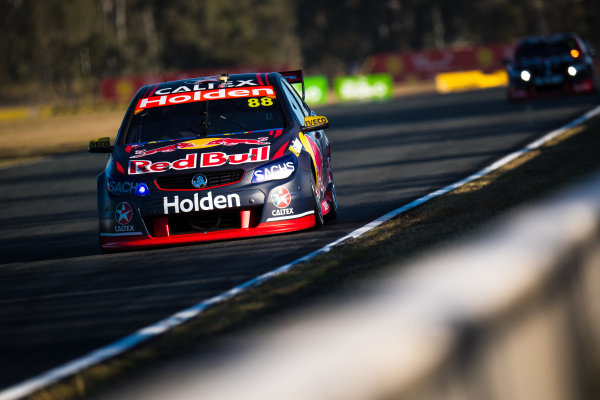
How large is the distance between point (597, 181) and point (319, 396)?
198cm

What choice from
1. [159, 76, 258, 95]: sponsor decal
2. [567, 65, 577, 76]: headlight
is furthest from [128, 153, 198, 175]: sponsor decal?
[567, 65, 577, 76]: headlight

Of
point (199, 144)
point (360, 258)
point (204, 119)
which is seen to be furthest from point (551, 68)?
point (360, 258)

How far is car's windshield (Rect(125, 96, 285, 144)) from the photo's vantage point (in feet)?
33.6

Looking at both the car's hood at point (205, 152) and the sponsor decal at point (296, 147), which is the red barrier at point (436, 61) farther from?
the car's hood at point (205, 152)

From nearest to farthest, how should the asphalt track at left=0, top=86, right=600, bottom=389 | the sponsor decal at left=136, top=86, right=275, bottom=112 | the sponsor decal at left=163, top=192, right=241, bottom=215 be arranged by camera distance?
the asphalt track at left=0, top=86, right=600, bottom=389
the sponsor decal at left=163, top=192, right=241, bottom=215
the sponsor decal at left=136, top=86, right=275, bottom=112

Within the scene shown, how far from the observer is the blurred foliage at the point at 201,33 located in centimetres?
9044

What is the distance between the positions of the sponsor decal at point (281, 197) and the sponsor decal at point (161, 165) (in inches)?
28.7

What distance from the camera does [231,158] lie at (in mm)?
9438

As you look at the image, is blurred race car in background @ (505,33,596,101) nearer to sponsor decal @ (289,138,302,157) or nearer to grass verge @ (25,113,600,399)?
grass verge @ (25,113,600,399)

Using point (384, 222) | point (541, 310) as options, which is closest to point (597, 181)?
point (541, 310)

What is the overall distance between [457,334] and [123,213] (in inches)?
279

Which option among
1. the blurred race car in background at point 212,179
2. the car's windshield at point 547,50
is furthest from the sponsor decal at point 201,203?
the car's windshield at point 547,50

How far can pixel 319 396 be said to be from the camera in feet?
6.55

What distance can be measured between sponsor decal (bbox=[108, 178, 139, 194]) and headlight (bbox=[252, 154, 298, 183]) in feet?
3.32
